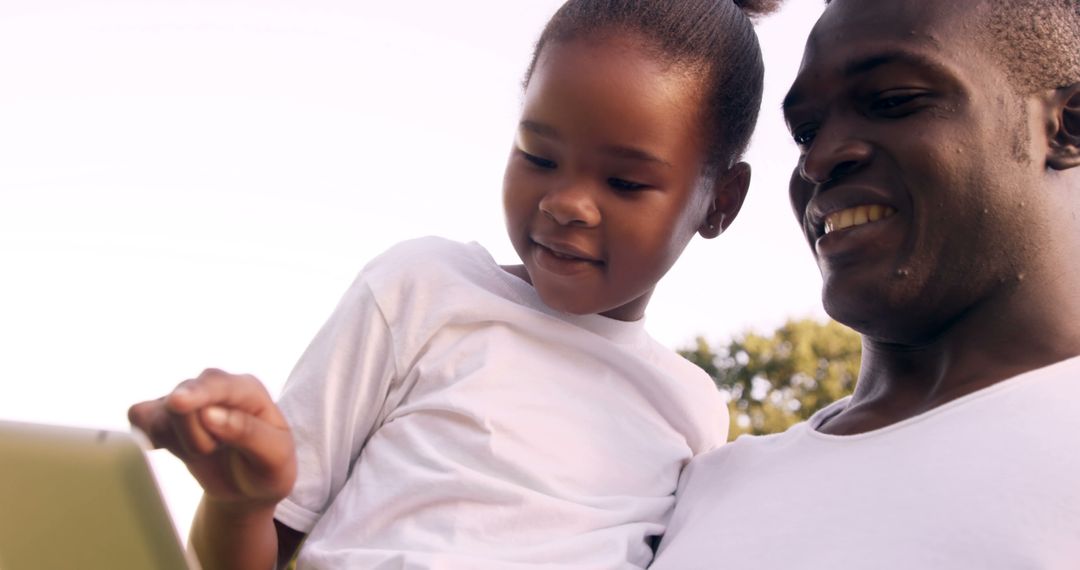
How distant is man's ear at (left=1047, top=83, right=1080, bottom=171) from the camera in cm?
220

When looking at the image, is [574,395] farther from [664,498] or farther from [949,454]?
[949,454]

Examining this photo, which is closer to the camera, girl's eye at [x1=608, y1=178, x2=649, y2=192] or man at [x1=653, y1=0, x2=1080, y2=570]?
man at [x1=653, y1=0, x2=1080, y2=570]

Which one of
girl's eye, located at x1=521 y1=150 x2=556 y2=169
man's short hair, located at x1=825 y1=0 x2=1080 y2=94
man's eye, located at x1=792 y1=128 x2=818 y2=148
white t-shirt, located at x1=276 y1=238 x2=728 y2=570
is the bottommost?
white t-shirt, located at x1=276 y1=238 x2=728 y2=570

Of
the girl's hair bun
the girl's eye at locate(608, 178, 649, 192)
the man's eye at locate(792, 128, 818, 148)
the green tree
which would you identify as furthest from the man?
the green tree

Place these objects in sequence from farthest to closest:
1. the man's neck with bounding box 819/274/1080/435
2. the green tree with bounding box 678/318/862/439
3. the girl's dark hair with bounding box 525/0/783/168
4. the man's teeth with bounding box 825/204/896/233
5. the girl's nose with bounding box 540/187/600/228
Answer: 1. the green tree with bounding box 678/318/862/439
2. the girl's dark hair with bounding box 525/0/783/168
3. the girl's nose with bounding box 540/187/600/228
4. the man's teeth with bounding box 825/204/896/233
5. the man's neck with bounding box 819/274/1080/435

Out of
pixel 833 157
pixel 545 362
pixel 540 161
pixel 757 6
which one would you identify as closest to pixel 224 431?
pixel 545 362

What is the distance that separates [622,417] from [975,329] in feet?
2.46

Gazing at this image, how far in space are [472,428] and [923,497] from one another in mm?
866

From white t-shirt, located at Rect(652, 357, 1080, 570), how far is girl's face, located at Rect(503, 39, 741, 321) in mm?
529

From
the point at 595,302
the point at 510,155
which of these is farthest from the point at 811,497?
the point at 510,155

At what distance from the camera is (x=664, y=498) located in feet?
8.14

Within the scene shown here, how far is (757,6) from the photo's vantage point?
3066 millimetres

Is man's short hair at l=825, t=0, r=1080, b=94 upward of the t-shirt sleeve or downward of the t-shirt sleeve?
upward

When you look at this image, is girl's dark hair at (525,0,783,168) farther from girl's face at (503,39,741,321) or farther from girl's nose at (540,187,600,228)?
girl's nose at (540,187,600,228)
